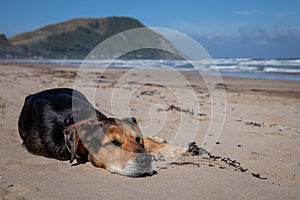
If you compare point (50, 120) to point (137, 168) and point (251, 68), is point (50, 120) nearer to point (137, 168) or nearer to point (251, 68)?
point (137, 168)

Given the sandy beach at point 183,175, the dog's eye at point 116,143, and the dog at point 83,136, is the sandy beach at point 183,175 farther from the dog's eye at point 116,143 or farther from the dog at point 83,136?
the dog's eye at point 116,143

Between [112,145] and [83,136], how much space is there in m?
0.41

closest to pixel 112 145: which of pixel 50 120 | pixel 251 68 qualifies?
pixel 50 120

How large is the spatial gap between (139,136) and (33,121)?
185 cm

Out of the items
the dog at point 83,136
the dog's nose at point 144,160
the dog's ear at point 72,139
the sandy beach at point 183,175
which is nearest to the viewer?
the sandy beach at point 183,175

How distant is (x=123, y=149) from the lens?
12.4 feet

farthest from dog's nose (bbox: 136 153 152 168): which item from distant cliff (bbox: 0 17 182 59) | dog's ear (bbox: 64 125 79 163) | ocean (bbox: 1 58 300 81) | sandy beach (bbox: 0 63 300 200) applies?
distant cliff (bbox: 0 17 182 59)

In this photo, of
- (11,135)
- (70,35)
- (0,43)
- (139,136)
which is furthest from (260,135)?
(70,35)

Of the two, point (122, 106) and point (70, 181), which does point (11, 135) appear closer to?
point (70, 181)

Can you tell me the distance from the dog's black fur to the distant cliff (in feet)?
273

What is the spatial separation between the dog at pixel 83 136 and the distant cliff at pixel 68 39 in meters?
83.5

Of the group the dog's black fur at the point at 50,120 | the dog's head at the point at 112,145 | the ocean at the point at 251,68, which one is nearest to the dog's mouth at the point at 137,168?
the dog's head at the point at 112,145

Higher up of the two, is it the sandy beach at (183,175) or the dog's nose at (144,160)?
the dog's nose at (144,160)

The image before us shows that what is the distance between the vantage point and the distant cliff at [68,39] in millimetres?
97144
